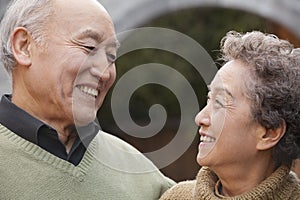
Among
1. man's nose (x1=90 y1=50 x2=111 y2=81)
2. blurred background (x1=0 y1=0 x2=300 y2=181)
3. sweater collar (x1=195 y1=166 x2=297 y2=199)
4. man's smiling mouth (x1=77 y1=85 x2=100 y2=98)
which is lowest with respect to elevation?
blurred background (x1=0 y1=0 x2=300 y2=181)

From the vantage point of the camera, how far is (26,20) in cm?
286

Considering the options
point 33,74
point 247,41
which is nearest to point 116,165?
point 33,74

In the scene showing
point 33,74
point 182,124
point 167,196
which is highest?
point 33,74

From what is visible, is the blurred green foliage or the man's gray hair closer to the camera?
the man's gray hair

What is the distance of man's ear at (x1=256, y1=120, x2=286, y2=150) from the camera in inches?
109

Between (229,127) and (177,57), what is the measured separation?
7.34m

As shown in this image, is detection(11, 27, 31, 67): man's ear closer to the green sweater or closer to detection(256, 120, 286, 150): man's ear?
the green sweater

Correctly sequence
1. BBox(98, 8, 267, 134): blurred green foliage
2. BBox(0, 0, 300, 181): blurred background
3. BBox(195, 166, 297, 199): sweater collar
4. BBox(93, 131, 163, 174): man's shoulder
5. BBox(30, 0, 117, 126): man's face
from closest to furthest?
BBox(195, 166, 297, 199): sweater collar
BBox(30, 0, 117, 126): man's face
BBox(93, 131, 163, 174): man's shoulder
BBox(0, 0, 300, 181): blurred background
BBox(98, 8, 267, 134): blurred green foliage

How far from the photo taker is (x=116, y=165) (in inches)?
118

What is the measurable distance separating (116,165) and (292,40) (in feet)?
12.0

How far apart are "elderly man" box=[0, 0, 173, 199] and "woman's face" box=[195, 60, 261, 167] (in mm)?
373

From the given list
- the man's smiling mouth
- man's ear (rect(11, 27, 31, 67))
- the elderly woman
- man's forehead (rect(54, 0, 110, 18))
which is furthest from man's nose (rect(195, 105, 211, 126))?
man's ear (rect(11, 27, 31, 67))

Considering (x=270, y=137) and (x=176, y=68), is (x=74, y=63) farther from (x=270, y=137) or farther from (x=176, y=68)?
(x=176, y=68)

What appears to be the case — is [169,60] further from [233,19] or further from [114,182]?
[114,182]
